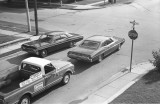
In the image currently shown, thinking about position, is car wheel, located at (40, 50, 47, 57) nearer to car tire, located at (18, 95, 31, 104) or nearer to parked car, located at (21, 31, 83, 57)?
parked car, located at (21, 31, 83, 57)

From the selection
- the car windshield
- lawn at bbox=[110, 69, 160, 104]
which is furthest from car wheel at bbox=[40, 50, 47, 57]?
lawn at bbox=[110, 69, 160, 104]

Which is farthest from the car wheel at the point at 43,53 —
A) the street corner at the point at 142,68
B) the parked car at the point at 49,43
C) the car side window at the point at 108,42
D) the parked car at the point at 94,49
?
the street corner at the point at 142,68

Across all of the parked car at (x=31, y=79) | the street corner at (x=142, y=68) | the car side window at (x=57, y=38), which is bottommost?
the street corner at (x=142, y=68)

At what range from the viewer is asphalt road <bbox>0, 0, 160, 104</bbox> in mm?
11500

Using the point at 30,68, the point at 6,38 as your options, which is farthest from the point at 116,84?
the point at 6,38

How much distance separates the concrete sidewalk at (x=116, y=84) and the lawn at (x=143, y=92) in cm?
33

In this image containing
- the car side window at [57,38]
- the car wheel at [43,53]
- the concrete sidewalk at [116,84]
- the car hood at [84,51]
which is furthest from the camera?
the car side window at [57,38]

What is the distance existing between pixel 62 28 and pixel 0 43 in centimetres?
719

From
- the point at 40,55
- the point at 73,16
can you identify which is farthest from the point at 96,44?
the point at 73,16

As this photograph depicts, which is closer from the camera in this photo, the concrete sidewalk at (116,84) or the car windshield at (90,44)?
the concrete sidewalk at (116,84)

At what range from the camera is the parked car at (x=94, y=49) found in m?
14.2

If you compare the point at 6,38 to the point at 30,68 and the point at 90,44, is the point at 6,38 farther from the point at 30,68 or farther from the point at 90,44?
the point at 30,68

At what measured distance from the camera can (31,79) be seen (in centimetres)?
1021

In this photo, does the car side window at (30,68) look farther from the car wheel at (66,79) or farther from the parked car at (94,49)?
the parked car at (94,49)
